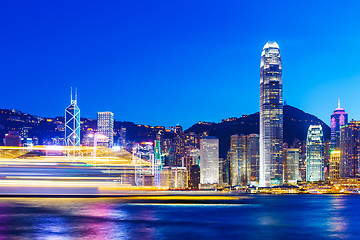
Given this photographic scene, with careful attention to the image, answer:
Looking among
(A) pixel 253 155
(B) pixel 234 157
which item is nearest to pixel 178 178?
(B) pixel 234 157

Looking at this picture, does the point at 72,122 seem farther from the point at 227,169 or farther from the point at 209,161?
the point at 227,169

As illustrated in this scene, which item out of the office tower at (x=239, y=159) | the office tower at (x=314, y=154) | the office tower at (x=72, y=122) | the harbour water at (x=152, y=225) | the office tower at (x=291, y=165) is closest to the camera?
the harbour water at (x=152, y=225)

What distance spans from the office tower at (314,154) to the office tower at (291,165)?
366cm

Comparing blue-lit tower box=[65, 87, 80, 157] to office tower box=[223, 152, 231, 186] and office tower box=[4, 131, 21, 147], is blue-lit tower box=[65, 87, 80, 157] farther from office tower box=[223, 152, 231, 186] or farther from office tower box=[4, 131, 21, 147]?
office tower box=[223, 152, 231, 186]

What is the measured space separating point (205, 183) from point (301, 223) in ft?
277

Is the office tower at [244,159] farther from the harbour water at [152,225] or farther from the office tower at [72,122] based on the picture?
the harbour water at [152,225]

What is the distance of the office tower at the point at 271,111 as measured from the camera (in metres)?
131

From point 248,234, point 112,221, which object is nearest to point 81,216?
point 112,221

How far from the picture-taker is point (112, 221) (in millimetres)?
21625

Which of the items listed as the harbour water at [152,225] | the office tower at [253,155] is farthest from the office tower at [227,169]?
the harbour water at [152,225]

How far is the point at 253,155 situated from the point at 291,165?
10901 mm

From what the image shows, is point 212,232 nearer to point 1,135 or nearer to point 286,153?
point 1,135

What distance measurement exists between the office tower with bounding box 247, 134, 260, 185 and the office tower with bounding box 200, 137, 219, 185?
40.2 feet

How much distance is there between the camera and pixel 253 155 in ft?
443
